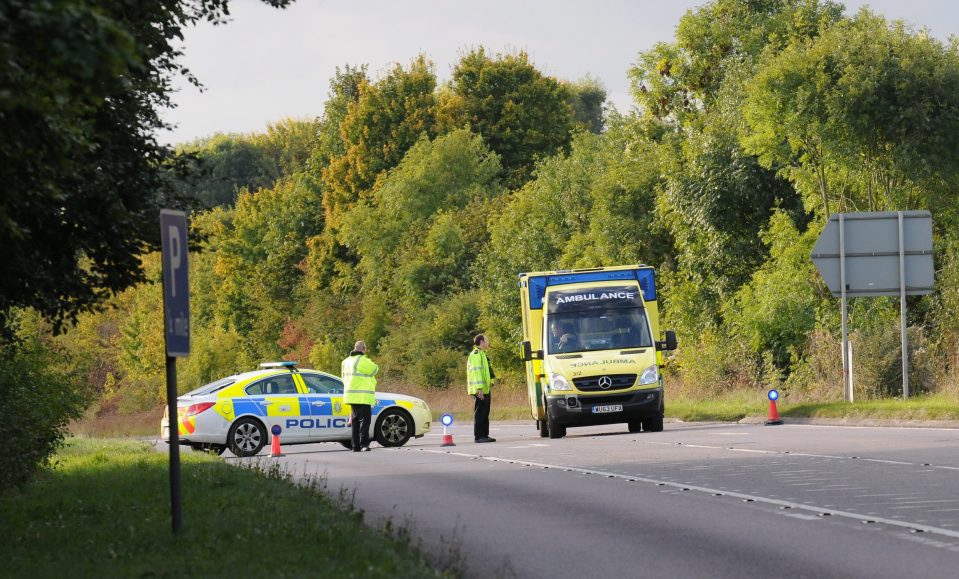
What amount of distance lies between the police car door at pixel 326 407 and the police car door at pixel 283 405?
0.17 metres

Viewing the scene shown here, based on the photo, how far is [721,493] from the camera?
14531 mm

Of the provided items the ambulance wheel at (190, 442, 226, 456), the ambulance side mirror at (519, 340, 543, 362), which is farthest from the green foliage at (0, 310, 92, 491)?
the ambulance side mirror at (519, 340, 543, 362)

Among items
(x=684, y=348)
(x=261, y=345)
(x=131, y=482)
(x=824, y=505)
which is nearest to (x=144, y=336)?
(x=261, y=345)

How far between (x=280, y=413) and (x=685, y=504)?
45.2 ft

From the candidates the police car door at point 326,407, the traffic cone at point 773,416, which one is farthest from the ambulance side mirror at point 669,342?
the police car door at point 326,407

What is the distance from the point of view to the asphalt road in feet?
33.4

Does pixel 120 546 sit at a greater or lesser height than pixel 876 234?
lesser

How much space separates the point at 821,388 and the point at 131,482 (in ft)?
65.8

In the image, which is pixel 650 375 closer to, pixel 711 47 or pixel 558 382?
pixel 558 382

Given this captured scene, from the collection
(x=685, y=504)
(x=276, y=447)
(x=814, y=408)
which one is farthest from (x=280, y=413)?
(x=685, y=504)

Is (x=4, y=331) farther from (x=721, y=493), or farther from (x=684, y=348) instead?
(x=684, y=348)

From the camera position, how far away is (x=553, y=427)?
89.0 ft

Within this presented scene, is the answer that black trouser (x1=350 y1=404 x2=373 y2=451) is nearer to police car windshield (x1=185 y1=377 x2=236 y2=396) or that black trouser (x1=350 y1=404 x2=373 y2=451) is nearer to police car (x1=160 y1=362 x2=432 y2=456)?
police car (x1=160 y1=362 x2=432 y2=456)

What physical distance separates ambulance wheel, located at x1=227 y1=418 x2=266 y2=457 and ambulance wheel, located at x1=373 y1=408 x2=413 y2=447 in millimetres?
2107
